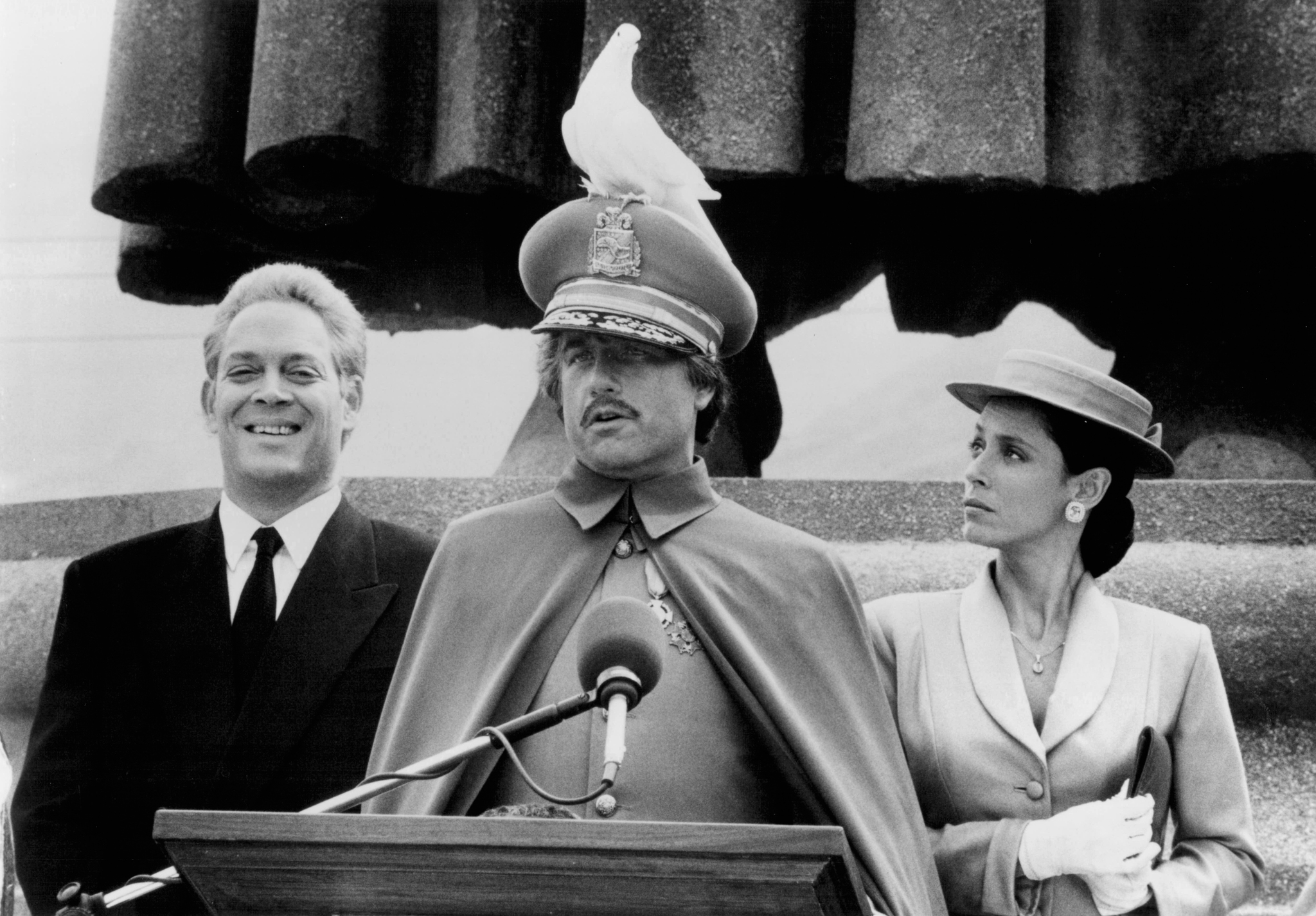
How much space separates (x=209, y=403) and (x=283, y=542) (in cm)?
46

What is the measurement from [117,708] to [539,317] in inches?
79.7

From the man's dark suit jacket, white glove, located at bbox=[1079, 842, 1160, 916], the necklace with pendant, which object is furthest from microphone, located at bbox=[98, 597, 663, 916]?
the necklace with pendant

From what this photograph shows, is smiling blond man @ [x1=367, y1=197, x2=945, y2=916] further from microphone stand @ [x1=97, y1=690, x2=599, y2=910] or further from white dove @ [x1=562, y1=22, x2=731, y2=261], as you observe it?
microphone stand @ [x1=97, y1=690, x2=599, y2=910]

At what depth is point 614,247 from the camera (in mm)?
4090

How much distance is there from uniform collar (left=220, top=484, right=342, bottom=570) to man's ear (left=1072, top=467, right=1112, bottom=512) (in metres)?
1.54

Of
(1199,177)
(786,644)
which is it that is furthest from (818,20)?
(786,644)

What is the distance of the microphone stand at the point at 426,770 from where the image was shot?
9.79ft

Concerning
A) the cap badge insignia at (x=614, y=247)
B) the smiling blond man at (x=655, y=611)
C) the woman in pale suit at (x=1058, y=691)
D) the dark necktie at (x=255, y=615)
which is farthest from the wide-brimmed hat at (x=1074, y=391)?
the dark necktie at (x=255, y=615)

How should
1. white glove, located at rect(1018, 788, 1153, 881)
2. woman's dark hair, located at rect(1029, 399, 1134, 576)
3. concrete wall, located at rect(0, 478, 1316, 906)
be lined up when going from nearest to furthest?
white glove, located at rect(1018, 788, 1153, 881), woman's dark hair, located at rect(1029, 399, 1134, 576), concrete wall, located at rect(0, 478, 1316, 906)

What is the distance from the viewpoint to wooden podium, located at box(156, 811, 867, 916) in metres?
2.80

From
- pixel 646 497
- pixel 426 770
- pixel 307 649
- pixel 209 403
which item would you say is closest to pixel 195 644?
pixel 307 649

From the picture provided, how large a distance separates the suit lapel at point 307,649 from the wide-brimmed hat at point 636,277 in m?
0.74

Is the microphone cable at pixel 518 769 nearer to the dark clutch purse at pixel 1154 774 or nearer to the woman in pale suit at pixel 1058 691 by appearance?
the woman in pale suit at pixel 1058 691

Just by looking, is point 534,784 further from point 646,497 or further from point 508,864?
point 646,497
